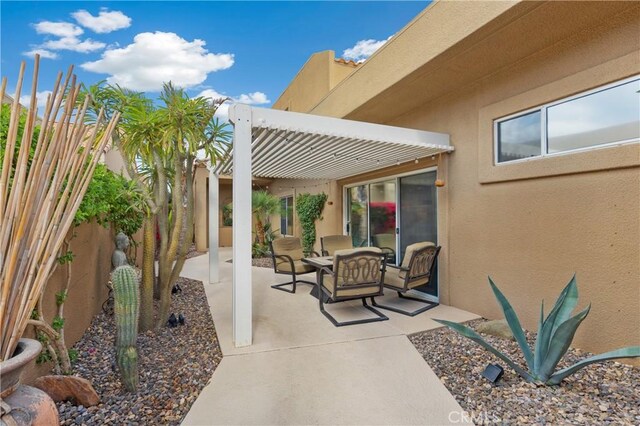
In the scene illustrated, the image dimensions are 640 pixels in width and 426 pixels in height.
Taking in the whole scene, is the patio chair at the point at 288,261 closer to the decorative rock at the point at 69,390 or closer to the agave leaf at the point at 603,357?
the decorative rock at the point at 69,390

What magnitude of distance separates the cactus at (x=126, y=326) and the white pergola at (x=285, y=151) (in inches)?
44.2

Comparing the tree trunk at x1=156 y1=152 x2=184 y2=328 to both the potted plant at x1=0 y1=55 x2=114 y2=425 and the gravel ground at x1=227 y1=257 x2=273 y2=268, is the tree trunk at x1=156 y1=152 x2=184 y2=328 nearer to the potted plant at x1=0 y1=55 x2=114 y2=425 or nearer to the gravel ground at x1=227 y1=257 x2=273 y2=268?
the potted plant at x1=0 y1=55 x2=114 y2=425

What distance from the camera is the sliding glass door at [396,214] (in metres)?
5.71

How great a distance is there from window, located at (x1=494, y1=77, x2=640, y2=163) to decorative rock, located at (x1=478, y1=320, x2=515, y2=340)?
2.25m

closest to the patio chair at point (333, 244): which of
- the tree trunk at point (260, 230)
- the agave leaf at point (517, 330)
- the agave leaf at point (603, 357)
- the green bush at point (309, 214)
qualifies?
the green bush at point (309, 214)

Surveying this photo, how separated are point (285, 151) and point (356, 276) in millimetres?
2557

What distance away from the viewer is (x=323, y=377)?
286cm

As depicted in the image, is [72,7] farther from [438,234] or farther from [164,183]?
[438,234]

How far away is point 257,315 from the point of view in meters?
4.58

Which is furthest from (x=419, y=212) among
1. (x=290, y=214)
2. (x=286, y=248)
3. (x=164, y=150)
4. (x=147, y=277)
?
(x=290, y=214)

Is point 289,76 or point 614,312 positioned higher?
point 289,76

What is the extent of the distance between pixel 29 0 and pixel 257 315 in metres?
4.69

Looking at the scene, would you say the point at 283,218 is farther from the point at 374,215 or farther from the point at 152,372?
the point at 152,372

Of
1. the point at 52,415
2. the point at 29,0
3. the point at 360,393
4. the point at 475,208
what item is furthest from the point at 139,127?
the point at 475,208
